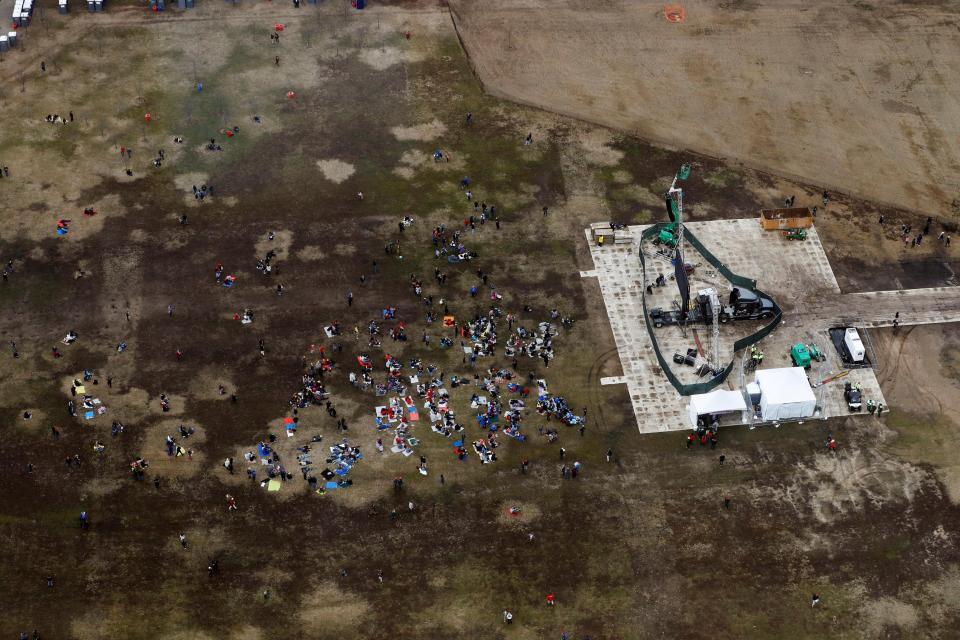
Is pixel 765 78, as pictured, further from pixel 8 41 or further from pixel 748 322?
pixel 8 41

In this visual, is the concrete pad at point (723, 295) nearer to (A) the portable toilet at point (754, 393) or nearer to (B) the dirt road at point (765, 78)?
(A) the portable toilet at point (754, 393)

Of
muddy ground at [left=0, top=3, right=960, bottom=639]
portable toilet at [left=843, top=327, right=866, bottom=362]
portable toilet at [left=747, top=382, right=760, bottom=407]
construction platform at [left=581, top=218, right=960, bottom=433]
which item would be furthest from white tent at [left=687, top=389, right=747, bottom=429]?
portable toilet at [left=843, top=327, right=866, bottom=362]

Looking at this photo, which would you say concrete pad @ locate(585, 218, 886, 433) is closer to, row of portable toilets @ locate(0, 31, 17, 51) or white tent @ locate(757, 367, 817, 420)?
white tent @ locate(757, 367, 817, 420)

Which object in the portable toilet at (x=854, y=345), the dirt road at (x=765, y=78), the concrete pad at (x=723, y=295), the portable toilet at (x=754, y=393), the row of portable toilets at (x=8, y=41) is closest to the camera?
the portable toilet at (x=754, y=393)

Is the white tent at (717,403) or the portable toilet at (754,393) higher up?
the white tent at (717,403)

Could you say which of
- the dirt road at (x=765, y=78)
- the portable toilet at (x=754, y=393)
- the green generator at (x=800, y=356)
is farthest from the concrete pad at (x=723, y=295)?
the dirt road at (x=765, y=78)

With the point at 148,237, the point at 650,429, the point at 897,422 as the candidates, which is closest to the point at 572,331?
the point at 650,429
